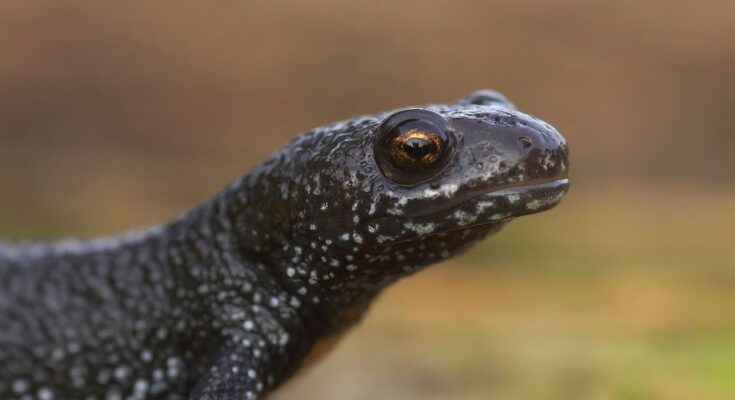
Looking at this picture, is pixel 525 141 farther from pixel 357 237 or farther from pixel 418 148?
pixel 357 237

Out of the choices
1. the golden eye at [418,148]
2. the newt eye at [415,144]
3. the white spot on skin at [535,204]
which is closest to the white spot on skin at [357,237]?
the newt eye at [415,144]

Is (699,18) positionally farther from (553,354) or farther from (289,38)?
(553,354)

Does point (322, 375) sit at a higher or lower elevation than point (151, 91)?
lower

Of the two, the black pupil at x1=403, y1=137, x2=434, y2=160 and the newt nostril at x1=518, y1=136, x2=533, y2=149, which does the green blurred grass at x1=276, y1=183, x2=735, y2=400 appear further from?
the black pupil at x1=403, y1=137, x2=434, y2=160

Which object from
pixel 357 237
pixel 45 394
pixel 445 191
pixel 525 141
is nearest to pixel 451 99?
pixel 45 394

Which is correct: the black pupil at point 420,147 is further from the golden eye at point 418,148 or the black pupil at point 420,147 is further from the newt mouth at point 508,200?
the newt mouth at point 508,200

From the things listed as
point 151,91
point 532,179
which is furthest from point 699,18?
point 532,179
